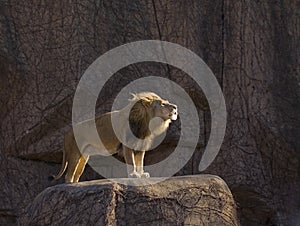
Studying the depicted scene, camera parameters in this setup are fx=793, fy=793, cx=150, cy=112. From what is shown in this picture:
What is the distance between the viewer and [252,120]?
9977 millimetres

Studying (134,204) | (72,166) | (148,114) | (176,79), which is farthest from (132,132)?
(176,79)

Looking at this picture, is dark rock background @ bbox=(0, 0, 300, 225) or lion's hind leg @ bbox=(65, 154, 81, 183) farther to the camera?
dark rock background @ bbox=(0, 0, 300, 225)

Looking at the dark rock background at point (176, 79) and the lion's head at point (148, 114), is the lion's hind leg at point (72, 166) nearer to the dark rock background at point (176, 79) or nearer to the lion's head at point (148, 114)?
the lion's head at point (148, 114)

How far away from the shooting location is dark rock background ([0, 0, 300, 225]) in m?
9.62

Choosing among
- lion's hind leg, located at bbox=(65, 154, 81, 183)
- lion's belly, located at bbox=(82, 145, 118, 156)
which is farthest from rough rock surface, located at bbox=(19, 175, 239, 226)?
lion's belly, located at bbox=(82, 145, 118, 156)

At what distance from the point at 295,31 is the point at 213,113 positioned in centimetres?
157

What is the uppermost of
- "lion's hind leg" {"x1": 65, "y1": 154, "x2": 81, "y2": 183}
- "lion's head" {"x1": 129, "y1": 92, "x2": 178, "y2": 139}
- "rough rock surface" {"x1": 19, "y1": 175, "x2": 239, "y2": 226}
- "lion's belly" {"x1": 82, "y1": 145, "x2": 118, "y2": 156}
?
"lion's head" {"x1": 129, "y1": 92, "x2": 178, "y2": 139}

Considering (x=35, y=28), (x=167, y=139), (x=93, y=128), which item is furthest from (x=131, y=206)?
(x=35, y=28)

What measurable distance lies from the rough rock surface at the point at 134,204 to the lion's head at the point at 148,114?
89 cm

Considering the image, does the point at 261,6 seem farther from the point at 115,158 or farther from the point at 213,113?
the point at 115,158

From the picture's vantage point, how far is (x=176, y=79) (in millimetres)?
10117

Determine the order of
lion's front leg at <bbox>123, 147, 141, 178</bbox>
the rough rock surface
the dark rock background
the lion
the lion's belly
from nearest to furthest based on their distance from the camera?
the rough rock surface
lion's front leg at <bbox>123, 147, 141, 178</bbox>
the lion
the lion's belly
the dark rock background

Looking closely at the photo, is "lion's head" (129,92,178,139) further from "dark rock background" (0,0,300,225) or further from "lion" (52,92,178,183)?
"dark rock background" (0,0,300,225)

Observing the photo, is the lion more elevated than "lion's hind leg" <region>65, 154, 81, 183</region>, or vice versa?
the lion
